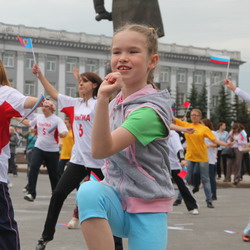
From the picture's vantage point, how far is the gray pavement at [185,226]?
6.90m

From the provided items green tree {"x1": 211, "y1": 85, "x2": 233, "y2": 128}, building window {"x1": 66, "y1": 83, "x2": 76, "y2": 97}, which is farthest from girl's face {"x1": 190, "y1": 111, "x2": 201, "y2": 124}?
building window {"x1": 66, "y1": 83, "x2": 76, "y2": 97}

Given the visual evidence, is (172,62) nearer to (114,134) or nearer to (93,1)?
(93,1)

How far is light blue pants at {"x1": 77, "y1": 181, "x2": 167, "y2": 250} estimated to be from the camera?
2.99 metres

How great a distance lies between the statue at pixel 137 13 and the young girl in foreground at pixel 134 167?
689cm

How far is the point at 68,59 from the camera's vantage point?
286 ft

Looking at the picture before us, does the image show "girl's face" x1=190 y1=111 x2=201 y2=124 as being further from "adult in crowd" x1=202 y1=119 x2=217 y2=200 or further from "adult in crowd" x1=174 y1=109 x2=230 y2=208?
"adult in crowd" x1=202 y1=119 x2=217 y2=200

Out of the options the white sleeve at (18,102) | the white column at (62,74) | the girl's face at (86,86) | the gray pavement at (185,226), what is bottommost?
the gray pavement at (185,226)

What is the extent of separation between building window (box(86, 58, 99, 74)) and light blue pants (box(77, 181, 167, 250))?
85727mm

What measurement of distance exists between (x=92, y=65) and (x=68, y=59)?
3.92 m

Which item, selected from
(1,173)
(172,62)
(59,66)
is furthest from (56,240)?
(172,62)

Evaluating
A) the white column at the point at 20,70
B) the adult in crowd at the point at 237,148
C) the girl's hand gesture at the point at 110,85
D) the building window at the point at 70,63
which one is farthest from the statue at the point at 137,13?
the building window at the point at 70,63

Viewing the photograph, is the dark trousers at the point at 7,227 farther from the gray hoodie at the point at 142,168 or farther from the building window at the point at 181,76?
the building window at the point at 181,76

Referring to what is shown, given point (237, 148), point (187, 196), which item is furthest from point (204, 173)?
point (237, 148)

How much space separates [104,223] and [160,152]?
1.61 feet
